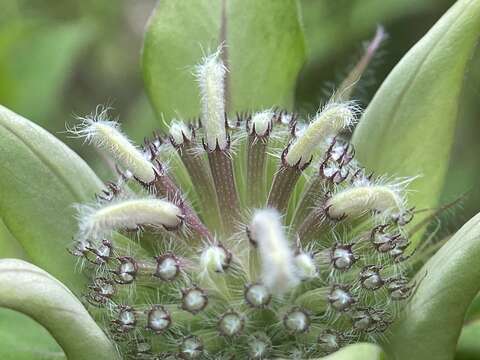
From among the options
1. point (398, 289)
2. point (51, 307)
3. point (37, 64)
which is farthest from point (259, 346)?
point (37, 64)

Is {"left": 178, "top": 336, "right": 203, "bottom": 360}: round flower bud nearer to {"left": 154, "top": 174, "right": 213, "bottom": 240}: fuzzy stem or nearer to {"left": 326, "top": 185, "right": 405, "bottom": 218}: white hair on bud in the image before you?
{"left": 154, "top": 174, "right": 213, "bottom": 240}: fuzzy stem

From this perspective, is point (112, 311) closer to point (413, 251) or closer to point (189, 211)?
point (189, 211)

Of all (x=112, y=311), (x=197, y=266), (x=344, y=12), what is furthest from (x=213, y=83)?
(x=344, y=12)

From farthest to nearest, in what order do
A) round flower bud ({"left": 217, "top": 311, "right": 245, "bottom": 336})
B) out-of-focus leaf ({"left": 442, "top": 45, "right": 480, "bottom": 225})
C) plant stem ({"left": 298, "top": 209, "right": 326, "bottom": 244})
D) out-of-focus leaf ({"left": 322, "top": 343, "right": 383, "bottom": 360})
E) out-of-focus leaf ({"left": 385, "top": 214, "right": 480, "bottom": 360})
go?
out-of-focus leaf ({"left": 442, "top": 45, "right": 480, "bottom": 225}) < plant stem ({"left": 298, "top": 209, "right": 326, "bottom": 244}) < round flower bud ({"left": 217, "top": 311, "right": 245, "bottom": 336}) < out-of-focus leaf ({"left": 385, "top": 214, "right": 480, "bottom": 360}) < out-of-focus leaf ({"left": 322, "top": 343, "right": 383, "bottom": 360})

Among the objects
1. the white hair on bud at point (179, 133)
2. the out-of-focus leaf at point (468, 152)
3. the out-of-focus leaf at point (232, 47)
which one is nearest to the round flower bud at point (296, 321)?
the white hair on bud at point (179, 133)

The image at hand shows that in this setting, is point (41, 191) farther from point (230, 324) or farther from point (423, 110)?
point (423, 110)

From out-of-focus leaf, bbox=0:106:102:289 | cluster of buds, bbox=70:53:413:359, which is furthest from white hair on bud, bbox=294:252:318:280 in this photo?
out-of-focus leaf, bbox=0:106:102:289
